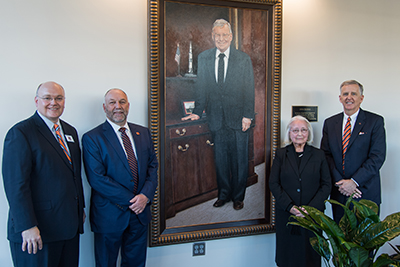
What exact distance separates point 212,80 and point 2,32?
73.8 inches

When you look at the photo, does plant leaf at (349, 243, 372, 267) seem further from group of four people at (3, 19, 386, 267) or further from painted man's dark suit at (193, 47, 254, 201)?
painted man's dark suit at (193, 47, 254, 201)

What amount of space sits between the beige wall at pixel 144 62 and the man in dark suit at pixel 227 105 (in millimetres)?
499

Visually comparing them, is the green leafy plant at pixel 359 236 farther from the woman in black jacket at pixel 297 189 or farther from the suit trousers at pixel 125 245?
the suit trousers at pixel 125 245

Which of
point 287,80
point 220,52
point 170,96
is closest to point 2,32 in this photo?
point 170,96

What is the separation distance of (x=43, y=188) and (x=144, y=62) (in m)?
1.43

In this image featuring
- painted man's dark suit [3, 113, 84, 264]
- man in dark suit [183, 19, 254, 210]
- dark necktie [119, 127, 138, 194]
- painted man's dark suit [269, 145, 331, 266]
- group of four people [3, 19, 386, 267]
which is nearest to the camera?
painted man's dark suit [3, 113, 84, 264]

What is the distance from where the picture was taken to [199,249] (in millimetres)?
2945

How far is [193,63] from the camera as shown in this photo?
2781 millimetres

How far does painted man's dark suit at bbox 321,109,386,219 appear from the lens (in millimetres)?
2625

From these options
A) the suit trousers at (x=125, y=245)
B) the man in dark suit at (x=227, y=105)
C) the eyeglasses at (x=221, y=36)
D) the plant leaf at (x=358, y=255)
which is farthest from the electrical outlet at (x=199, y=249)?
the eyeglasses at (x=221, y=36)

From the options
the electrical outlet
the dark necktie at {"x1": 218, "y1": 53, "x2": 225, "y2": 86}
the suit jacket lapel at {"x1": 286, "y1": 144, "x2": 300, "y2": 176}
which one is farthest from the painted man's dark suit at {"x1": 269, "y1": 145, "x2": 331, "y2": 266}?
the dark necktie at {"x1": 218, "y1": 53, "x2": 225, "y2": 86}

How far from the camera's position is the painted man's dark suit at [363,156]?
103 inches

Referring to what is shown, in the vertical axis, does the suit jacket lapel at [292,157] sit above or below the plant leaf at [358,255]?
above

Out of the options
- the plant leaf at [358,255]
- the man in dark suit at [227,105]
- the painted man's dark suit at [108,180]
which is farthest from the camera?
the man in dark suit at [227,105]
